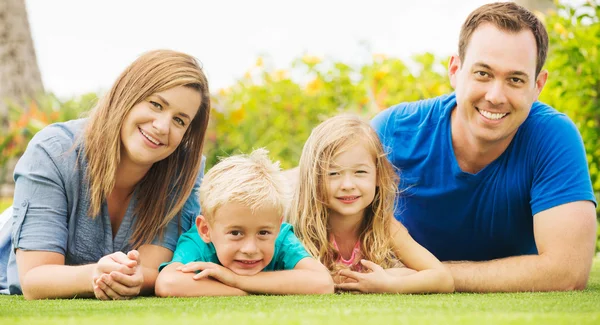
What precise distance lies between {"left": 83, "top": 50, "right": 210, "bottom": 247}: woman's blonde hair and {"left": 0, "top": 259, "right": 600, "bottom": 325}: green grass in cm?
60

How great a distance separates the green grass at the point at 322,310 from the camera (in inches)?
103

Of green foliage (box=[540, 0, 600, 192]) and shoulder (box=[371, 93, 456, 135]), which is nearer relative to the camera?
shoulder (box=[371, 93, 456, 135])

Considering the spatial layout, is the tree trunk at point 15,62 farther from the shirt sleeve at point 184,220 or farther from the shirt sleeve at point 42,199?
the shirt sleeve at point 42,199

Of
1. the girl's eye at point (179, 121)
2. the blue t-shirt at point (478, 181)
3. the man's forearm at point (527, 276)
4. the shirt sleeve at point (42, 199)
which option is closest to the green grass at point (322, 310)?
the man's forearm at point (527, 276)

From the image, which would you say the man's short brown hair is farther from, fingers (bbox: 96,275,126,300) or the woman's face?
fingers (bbox: 96,275,126,300)

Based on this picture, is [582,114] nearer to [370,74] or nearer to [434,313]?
[370,74]

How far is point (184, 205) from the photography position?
162 inches

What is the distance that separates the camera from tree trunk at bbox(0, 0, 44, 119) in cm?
1058

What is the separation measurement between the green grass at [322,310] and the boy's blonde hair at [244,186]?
0.46 m

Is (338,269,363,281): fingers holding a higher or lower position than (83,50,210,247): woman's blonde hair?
lower

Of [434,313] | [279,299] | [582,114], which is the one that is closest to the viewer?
[434,313]

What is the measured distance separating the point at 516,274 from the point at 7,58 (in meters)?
8.83

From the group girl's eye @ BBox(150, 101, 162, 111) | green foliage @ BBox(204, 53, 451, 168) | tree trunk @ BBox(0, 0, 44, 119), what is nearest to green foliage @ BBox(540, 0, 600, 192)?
green foliage @ BBox(204, 53, 451, 168)

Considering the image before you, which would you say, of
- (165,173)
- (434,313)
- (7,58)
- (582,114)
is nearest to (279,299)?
(434,313)
